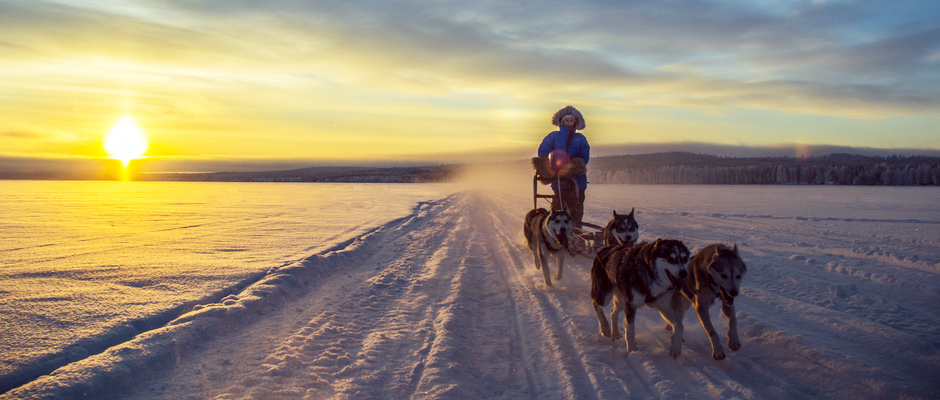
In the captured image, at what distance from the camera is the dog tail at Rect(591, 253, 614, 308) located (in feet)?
13.1

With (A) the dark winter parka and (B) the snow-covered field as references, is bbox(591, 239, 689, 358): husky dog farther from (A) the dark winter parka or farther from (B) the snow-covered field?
(A) the dark winter parka

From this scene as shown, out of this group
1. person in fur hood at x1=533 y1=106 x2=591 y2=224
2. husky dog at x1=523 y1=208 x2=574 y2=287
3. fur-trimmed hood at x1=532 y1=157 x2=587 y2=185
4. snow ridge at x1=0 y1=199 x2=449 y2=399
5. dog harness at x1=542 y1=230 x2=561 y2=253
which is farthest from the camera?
person in fur hood at x1=533 y1=106 x2=591 y2=224

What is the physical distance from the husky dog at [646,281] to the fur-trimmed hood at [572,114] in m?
4.37

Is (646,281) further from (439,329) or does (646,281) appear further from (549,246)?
(549,246)

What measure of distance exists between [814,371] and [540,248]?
332 centimetres

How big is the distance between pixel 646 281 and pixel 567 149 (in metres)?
4.76

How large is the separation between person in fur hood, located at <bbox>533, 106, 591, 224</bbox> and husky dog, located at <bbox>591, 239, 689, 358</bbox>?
3.98 metres

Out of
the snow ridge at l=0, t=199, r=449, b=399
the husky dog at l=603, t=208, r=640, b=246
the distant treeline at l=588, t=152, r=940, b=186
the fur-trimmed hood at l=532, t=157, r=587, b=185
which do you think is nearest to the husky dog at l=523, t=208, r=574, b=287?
the husky dog at l=603, t=208, r=640, b=246

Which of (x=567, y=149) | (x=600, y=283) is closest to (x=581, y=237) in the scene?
(x=567, y=149)

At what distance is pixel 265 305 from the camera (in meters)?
5.06

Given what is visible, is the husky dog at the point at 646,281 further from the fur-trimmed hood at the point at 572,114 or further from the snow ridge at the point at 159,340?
the fur-trimmed hood at the point at 572,114

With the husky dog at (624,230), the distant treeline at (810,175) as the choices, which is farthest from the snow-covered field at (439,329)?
the distant treeline at (810,175)

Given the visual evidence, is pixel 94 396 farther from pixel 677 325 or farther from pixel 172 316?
pixel 677 325

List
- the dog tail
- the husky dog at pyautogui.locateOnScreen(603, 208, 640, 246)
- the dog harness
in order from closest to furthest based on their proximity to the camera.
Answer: the dog tail → the husky dog at pyautogui.locateOnScreen(603, 208, 640, 246) → the dog harness
